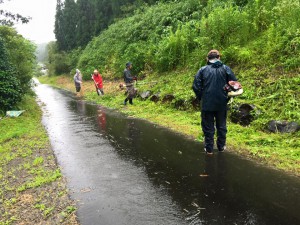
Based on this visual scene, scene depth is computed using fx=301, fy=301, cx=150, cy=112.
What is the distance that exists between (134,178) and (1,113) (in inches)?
383

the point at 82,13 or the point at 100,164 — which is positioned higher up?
the point at 82,13

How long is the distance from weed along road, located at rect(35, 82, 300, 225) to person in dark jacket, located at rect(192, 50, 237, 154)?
0.63 metres

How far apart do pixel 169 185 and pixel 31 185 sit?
2.55 metres

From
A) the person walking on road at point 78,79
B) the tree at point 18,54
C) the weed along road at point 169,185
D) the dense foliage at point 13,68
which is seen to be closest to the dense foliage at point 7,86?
the dense foliage at point 13,68

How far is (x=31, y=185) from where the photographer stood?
5.52 m

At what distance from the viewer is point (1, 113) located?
12914 millimetres

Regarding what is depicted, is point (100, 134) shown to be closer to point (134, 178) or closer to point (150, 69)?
point (134, 178)

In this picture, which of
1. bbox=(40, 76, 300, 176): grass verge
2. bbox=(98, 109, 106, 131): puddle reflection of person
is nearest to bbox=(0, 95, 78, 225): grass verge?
bbox=(98, 109, 106, 131): puddle reflection of person

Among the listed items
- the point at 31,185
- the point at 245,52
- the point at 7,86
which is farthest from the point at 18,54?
the point at 31,185

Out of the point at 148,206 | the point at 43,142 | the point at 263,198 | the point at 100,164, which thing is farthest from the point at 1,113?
the point at 263,198

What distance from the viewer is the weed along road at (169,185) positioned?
3.99 metres

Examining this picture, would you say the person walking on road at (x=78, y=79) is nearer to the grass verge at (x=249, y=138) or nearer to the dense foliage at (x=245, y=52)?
the dense foliage at (x=245, y=52)

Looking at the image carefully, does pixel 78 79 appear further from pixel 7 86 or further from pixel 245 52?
pixel 245 52

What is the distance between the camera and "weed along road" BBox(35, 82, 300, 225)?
13.1ft
